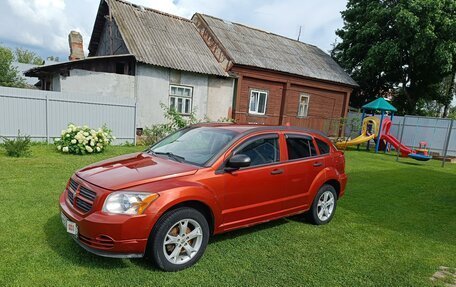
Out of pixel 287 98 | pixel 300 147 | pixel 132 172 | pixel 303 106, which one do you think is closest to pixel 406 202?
pixel 300 147

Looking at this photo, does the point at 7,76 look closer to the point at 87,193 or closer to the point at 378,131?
the point at 378,131

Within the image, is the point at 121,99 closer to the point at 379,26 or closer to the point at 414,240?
the point at 414,240

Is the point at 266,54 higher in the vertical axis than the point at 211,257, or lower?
higher

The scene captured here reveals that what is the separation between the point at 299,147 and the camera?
16.7 ft

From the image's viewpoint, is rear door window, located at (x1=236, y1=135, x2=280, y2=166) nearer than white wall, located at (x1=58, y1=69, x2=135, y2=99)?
Yes

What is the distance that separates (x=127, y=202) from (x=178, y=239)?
71 centimetres

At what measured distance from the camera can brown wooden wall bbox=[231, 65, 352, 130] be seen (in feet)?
56.6

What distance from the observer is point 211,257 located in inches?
156

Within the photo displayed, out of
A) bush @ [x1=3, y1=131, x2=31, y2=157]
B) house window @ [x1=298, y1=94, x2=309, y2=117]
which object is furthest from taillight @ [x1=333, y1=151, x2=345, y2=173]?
house window @ [x1=298, y1=94, x2=309, y2=117]

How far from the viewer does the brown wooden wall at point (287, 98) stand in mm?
17266

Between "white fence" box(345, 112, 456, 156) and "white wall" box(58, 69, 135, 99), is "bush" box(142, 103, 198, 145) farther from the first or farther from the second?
"white fence" box(345, 112, 456, 156)

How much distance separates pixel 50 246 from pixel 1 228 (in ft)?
3.20

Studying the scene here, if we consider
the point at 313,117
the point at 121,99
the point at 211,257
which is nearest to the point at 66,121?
the point at 121,99

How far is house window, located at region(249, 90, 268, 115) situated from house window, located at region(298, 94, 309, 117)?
9.37 ft
